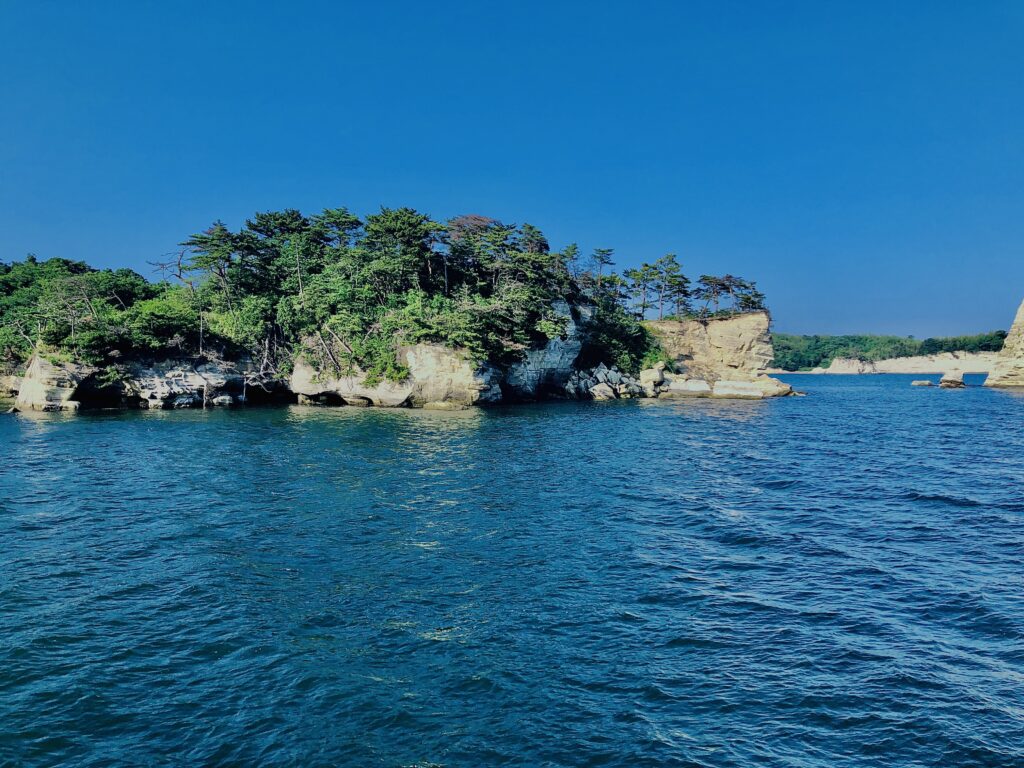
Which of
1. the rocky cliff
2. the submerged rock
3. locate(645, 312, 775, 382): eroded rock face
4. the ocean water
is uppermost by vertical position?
locate(645, 312, 775, 382): eroded rock face

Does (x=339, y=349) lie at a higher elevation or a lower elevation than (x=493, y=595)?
higher

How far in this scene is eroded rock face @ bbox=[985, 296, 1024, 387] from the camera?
83.8 m

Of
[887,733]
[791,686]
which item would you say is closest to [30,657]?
[791,686]

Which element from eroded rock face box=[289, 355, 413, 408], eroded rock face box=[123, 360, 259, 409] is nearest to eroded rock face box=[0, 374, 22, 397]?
eroded rock face box=[123, 360, 259, 409]

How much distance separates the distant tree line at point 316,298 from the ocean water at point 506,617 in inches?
1099

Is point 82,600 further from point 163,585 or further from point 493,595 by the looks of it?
point 493,595

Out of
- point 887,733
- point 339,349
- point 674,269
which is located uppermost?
point 674,269

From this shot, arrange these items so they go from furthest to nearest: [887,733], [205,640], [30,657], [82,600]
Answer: [82,600] → [205,640] → [30,657] → [887,733]

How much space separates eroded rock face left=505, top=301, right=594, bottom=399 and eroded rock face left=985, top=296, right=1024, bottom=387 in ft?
220

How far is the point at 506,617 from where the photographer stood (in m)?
11.1

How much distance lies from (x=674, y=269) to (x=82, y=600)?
275 feet

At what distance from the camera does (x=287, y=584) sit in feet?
41.2

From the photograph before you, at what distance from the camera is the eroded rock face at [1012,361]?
8381 centimetres

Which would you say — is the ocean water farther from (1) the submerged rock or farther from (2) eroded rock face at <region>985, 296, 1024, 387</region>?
(2) eroded rock face at <region>985, 296, 1024, 387</region>
